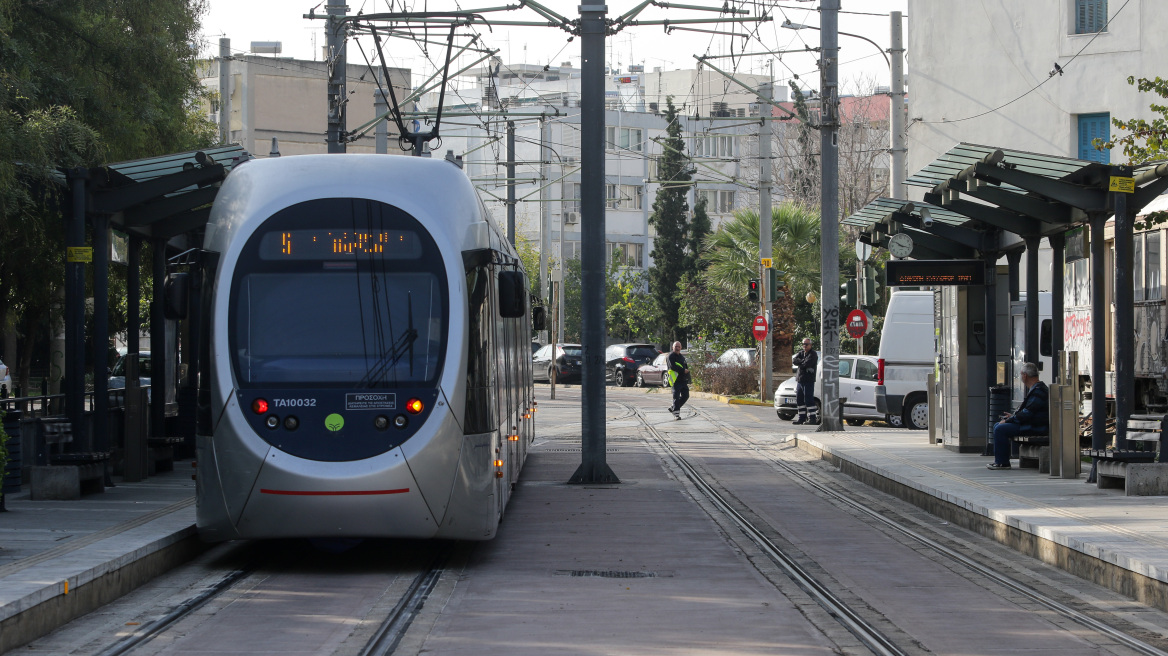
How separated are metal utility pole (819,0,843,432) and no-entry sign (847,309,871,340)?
712 cm

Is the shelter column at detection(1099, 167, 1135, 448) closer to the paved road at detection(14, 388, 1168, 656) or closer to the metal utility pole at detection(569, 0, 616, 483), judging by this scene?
the paved road at detection(14, 388, 1168, 656)

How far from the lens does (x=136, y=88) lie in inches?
714

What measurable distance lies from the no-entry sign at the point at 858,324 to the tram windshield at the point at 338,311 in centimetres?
2342

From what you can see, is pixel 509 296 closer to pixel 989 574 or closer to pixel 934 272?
pixel 989 574

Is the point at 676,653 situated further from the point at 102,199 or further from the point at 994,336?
the point at 994,336

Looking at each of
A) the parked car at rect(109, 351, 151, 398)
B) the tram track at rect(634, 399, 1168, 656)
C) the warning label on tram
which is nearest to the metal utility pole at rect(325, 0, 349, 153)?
the tram track at rect(634, 399, 1168, 656)

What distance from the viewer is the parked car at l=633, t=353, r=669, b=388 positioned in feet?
156

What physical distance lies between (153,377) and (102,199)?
309cm

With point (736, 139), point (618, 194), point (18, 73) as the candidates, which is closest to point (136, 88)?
point (18, 73)

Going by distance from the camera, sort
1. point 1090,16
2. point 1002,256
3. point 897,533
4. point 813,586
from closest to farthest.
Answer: point 813,586 < point 897,533 < point 1002,256 < point 1090,16

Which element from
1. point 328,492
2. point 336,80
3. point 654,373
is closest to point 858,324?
point 336,80

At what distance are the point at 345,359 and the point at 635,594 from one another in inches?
109

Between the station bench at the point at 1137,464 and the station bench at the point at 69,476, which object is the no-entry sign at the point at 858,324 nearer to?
the station bench at the point at 1137,464

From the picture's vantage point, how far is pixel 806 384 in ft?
94.2
